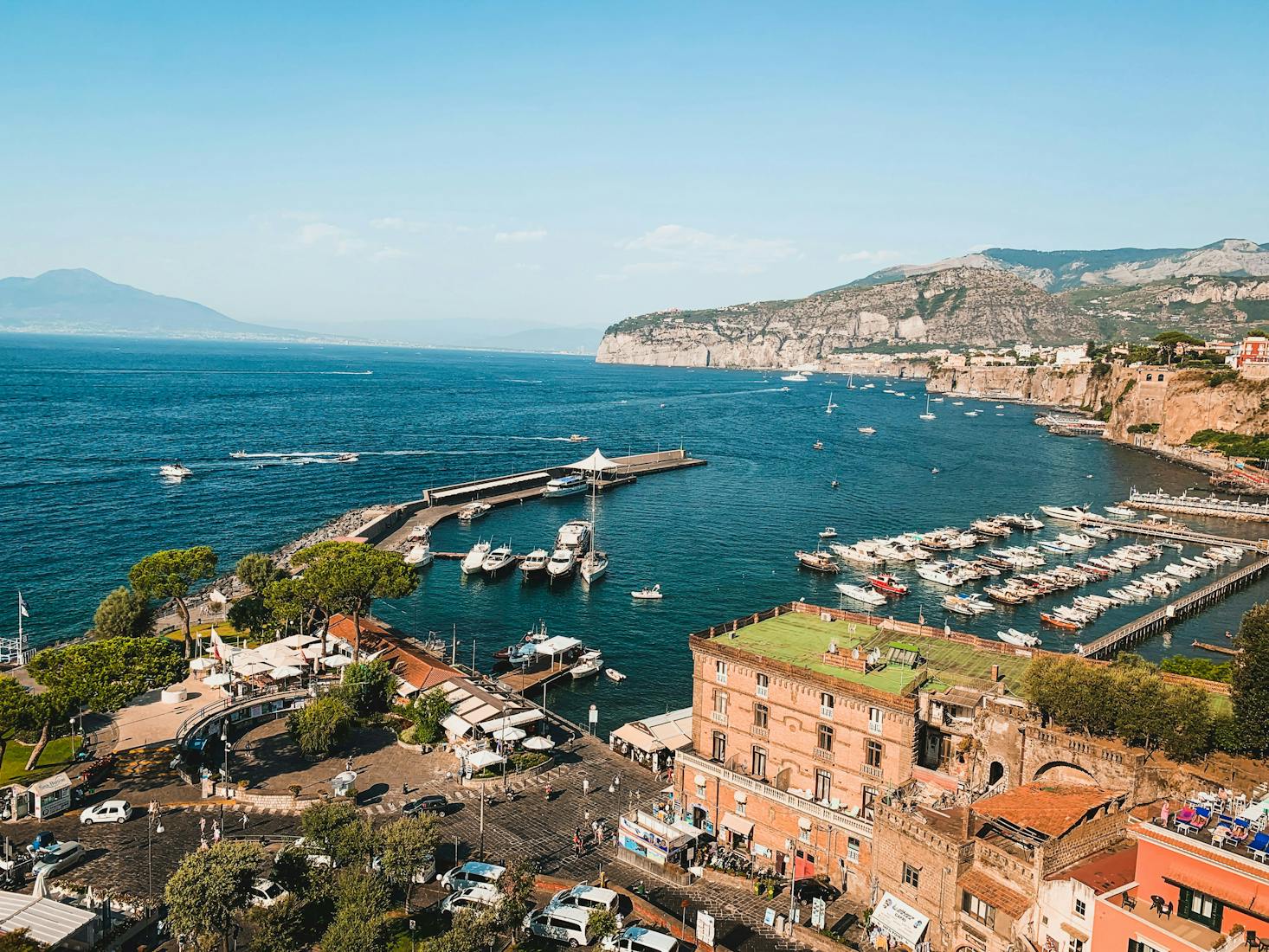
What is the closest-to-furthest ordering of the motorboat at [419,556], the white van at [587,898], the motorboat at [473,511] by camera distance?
the white van at [587,898], the motorboat at [419,556], the motorboat at [473,511]

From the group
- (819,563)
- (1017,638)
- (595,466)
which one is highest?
(595,466)

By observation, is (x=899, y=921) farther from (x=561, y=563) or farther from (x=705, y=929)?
(x=561, y=563)

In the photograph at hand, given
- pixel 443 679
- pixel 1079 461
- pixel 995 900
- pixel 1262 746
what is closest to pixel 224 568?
pixel 443 679

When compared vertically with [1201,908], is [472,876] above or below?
below

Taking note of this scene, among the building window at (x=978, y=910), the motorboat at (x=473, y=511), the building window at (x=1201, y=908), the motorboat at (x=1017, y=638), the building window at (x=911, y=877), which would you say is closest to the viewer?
the building window at (x=1201, y=908)

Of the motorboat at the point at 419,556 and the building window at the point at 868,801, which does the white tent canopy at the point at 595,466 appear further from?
the building window at the point at 868,801

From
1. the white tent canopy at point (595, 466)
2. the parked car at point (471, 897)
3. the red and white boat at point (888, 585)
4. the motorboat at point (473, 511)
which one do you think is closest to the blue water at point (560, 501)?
the red and white boat at point (888, 585)

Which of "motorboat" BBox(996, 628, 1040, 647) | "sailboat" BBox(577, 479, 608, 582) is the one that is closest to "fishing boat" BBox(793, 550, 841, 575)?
"motorboat" BBox(996, 628, 1040, 647)

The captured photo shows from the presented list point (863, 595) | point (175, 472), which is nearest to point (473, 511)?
point (175, 472)
